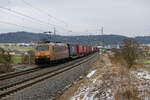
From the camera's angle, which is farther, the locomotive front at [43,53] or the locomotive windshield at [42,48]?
the locomotive windshield at [42,48]

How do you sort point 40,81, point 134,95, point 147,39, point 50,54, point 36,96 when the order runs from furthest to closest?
point 147,39, point 50,54, point 40,81, point 36,96, point 134,95

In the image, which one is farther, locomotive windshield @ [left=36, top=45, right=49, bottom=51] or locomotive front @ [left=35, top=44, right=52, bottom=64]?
locomotive windshield @ [left=36, top=45, right=49, bottom=51]

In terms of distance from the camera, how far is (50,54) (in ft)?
65.9


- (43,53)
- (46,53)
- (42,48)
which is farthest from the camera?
(42,48)

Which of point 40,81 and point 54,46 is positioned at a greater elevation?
point 54,46

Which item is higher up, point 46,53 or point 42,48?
point 42,48

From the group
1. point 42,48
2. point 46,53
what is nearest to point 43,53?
point 46,53

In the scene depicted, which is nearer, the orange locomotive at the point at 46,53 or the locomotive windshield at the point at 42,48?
the orange locomotive at the point at 46,53

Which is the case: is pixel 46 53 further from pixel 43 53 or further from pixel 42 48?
pixel 42 48

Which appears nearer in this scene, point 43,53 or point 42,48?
point 43,53

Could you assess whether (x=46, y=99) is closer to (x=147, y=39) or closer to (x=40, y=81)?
(x=40, y=81)

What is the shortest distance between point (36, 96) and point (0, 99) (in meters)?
1.44

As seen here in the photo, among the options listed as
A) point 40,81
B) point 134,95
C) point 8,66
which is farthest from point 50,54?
point 134,95

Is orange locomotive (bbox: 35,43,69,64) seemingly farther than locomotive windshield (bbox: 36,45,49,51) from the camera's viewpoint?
No
